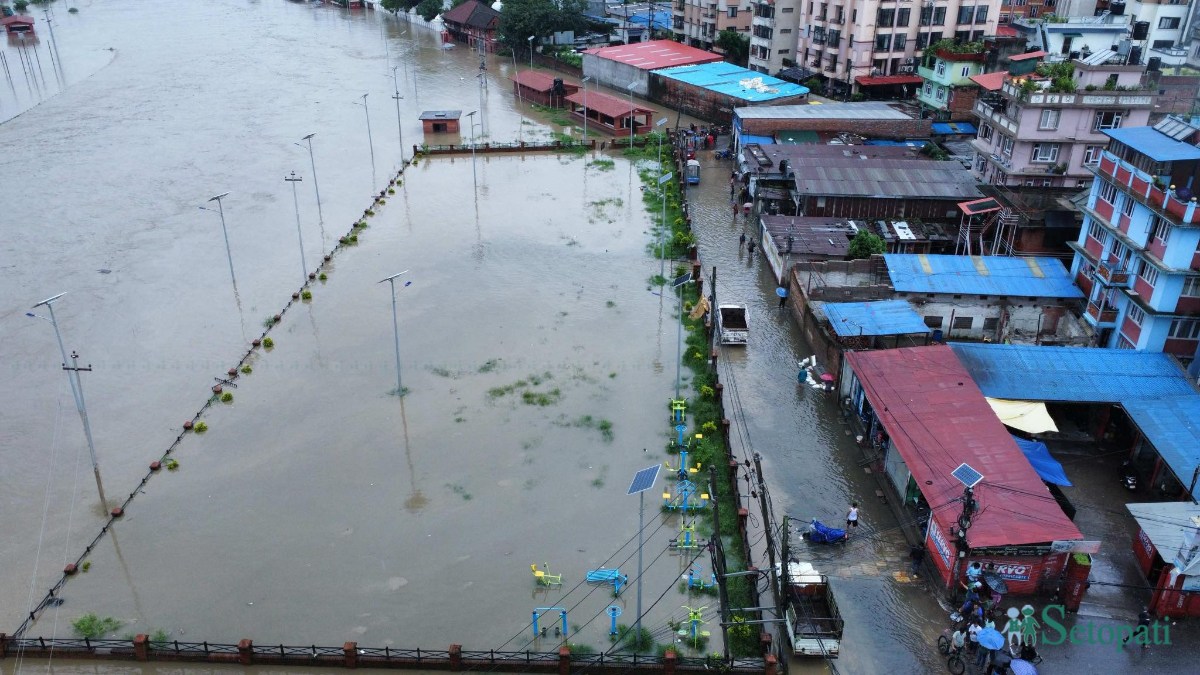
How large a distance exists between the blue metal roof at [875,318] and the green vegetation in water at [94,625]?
21.6 meters

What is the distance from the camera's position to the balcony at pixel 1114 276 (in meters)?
27.3

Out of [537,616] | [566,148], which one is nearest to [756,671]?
[537,616]

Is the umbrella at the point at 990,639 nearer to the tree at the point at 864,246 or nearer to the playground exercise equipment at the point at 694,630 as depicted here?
the playground exercise equipment at the point at 694,630

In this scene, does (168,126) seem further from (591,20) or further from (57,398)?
(591,20)

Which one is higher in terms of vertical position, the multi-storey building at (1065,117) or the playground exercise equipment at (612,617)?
the multi-storey building at (1065,117)

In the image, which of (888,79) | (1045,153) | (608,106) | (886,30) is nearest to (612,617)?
(1045,153)

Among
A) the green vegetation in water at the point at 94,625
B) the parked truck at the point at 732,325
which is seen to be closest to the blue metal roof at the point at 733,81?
the parked truck at the point at 732,325

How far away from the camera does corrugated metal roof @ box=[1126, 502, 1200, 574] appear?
64.4ft

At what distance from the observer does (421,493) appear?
24.3 metres

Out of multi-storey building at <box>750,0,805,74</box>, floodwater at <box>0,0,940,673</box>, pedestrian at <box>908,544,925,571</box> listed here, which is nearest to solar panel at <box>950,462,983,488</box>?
pedestrian at <box>908,544,925,571</box>

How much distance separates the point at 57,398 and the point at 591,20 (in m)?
70.8

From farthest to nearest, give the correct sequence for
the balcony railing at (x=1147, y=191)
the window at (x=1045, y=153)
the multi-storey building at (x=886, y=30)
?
the multi-storey building at (x=886, y=30)
the window at (x=1045, y=153)
the balcony railing at (x=1147, y=191)

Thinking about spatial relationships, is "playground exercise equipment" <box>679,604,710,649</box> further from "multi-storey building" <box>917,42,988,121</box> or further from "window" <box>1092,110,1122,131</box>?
"multi-storey building" <box>917,42,988,121</box>

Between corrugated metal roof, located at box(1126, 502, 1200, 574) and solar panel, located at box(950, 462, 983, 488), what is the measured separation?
146 inches
